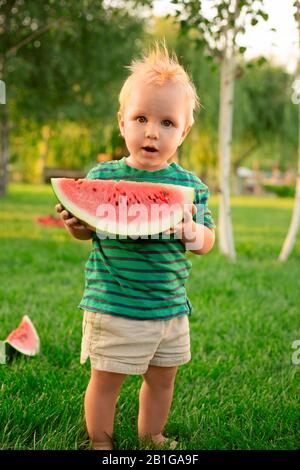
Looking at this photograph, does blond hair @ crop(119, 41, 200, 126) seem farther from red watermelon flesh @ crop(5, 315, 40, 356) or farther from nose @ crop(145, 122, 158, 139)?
red watermelon flesh @ crop(5, 315, 40, 356)

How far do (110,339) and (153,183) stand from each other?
0.61 metres

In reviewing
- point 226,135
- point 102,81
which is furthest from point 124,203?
point 102,81

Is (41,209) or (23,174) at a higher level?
(23,174)

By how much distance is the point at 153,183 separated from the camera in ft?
7.33

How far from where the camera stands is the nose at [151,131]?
7.20 ft

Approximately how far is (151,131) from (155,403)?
1.09m

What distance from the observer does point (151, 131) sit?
7.20 feet

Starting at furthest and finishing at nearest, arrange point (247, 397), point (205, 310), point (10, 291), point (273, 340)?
point (10, 291) < point (205, 310) < point (273, 340) < point (247, 397)

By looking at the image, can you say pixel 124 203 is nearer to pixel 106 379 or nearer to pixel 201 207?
pixel 201 207

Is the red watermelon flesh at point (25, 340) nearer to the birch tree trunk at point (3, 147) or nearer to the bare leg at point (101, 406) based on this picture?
the bare leg at point (101, 406)

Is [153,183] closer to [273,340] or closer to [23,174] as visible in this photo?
[273,340]

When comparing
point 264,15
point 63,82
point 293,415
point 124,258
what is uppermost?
point 63,82

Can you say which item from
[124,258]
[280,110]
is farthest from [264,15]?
[280,110]

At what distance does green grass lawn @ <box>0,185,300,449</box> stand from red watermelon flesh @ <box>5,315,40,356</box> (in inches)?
2.0
